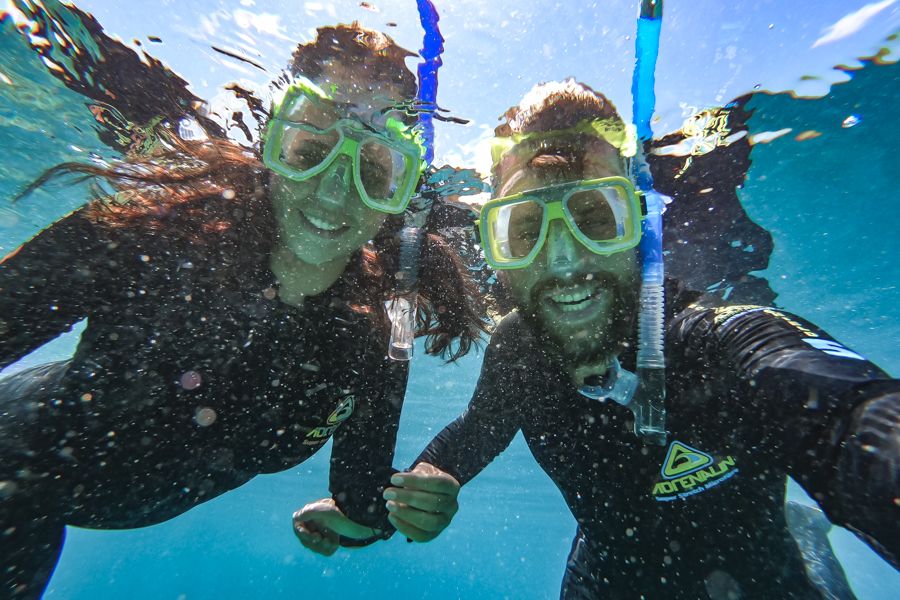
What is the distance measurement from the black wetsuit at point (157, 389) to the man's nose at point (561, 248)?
1811 mm

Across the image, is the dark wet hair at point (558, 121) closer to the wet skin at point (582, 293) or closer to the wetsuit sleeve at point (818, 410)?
the wet skin at point (582, 293)

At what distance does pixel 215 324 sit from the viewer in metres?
3.33

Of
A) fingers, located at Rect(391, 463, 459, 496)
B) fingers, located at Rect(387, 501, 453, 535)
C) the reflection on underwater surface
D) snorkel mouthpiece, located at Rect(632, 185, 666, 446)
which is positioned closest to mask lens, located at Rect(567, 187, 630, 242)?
snorkel mouthpiece, located at Rect(632, 185, 666, 446)

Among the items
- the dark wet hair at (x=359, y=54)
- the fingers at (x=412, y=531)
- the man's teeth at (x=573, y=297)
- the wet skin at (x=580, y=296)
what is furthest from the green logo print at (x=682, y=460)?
the dark wet hair at (x=359, y=54)

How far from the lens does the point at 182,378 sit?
318 centimetres

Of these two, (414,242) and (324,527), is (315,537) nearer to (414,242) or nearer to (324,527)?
(324,527)

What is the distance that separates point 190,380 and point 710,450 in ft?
12.7

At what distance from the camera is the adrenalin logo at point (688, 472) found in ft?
10.3

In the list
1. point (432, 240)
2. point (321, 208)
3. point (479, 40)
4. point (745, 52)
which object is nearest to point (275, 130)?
point (321, 208)

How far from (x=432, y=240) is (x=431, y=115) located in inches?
79.0

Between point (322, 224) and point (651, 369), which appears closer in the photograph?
point (651, 369)

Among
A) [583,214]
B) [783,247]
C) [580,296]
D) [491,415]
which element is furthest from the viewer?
[783,247]

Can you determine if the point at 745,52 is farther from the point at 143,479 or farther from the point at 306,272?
the point at 143,479

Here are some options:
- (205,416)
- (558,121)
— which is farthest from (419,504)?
(558,121)
